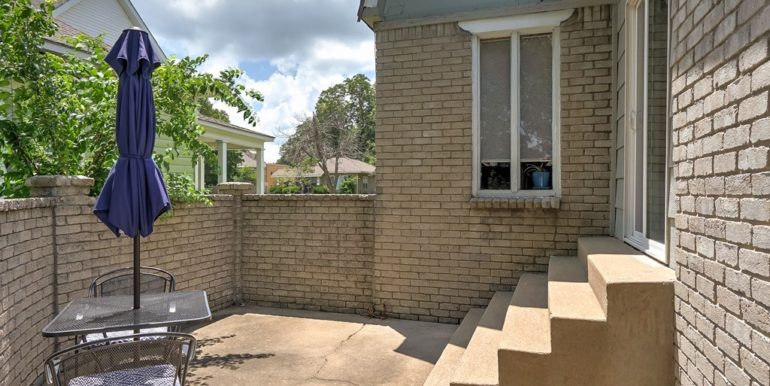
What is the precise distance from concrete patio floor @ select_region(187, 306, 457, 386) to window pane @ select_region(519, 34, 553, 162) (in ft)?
7.38

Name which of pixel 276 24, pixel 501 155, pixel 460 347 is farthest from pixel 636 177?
pixel 276 24

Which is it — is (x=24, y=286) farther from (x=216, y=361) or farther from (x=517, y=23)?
(x=517, y=23)

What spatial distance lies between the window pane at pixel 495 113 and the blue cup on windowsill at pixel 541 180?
272mm

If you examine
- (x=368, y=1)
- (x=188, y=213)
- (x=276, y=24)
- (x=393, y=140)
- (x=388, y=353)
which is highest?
(x=276, y=24)

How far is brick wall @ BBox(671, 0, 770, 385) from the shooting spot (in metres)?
1.77

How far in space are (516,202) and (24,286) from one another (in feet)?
14.8

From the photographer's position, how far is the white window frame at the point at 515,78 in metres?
5.19

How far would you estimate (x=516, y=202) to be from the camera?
522cm

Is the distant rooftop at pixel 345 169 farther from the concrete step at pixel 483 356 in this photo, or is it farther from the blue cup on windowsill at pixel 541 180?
the concrete step at pixel 483 356

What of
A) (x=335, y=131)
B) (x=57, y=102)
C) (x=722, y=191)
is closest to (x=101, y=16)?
(x=57, y=102)

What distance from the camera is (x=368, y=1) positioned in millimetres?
5723

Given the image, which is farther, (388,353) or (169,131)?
(169,131)

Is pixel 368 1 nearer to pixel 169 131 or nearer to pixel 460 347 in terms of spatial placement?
pixel 169 131

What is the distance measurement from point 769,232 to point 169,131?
542 centimetres
